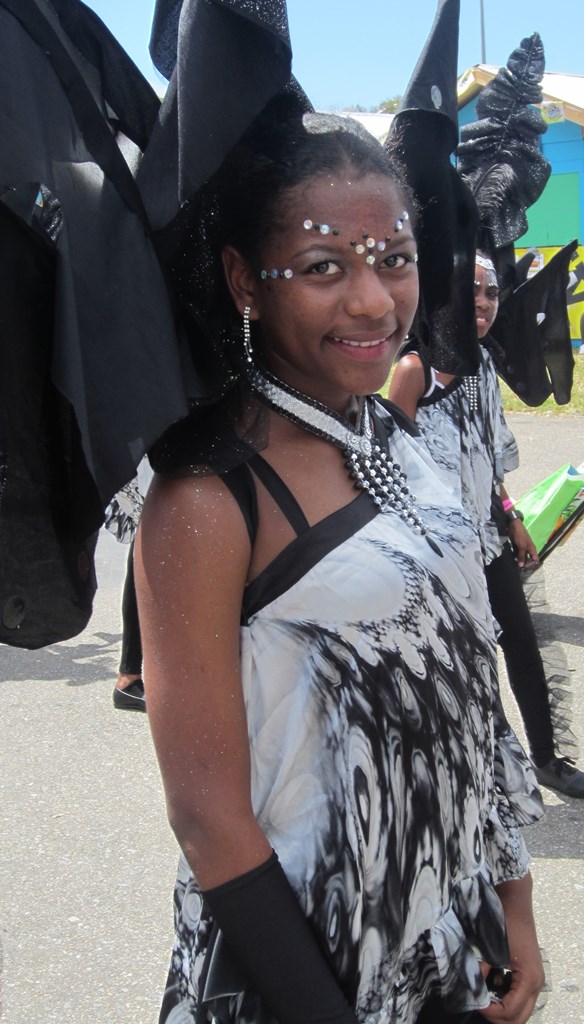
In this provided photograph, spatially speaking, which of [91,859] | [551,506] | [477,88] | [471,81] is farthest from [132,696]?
[477,88]

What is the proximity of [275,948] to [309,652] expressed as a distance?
357 millimetres

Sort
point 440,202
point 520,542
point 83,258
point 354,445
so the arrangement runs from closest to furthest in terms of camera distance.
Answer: point 83,258 → point 354,445 → point 440,202 → point 520,542

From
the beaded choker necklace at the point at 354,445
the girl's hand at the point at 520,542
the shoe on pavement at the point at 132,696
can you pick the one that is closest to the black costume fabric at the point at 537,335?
the girl's hand at the point at 520,542

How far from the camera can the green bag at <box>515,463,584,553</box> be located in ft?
15.6

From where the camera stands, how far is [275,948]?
1300 mm

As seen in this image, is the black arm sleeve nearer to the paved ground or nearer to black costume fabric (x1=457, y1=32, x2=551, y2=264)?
the paved ground

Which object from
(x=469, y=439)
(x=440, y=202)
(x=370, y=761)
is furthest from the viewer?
(x=469, y=439)

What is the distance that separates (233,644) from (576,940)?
2.14m

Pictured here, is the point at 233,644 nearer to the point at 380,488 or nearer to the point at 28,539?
the point at 28,539

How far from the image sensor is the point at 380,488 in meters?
1.56

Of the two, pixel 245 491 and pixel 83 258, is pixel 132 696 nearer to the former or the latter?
pixel 245 491

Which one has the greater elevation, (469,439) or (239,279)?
(239,279)

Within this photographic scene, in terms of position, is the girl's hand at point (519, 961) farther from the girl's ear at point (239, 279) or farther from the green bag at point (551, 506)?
the green bag at point (551, 506)

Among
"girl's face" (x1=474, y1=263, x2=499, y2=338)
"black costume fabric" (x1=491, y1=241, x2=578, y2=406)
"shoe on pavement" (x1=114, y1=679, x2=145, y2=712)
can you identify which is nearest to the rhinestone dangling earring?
"girl's face" (x1=474, y1=263, x2=499, y2=338)
